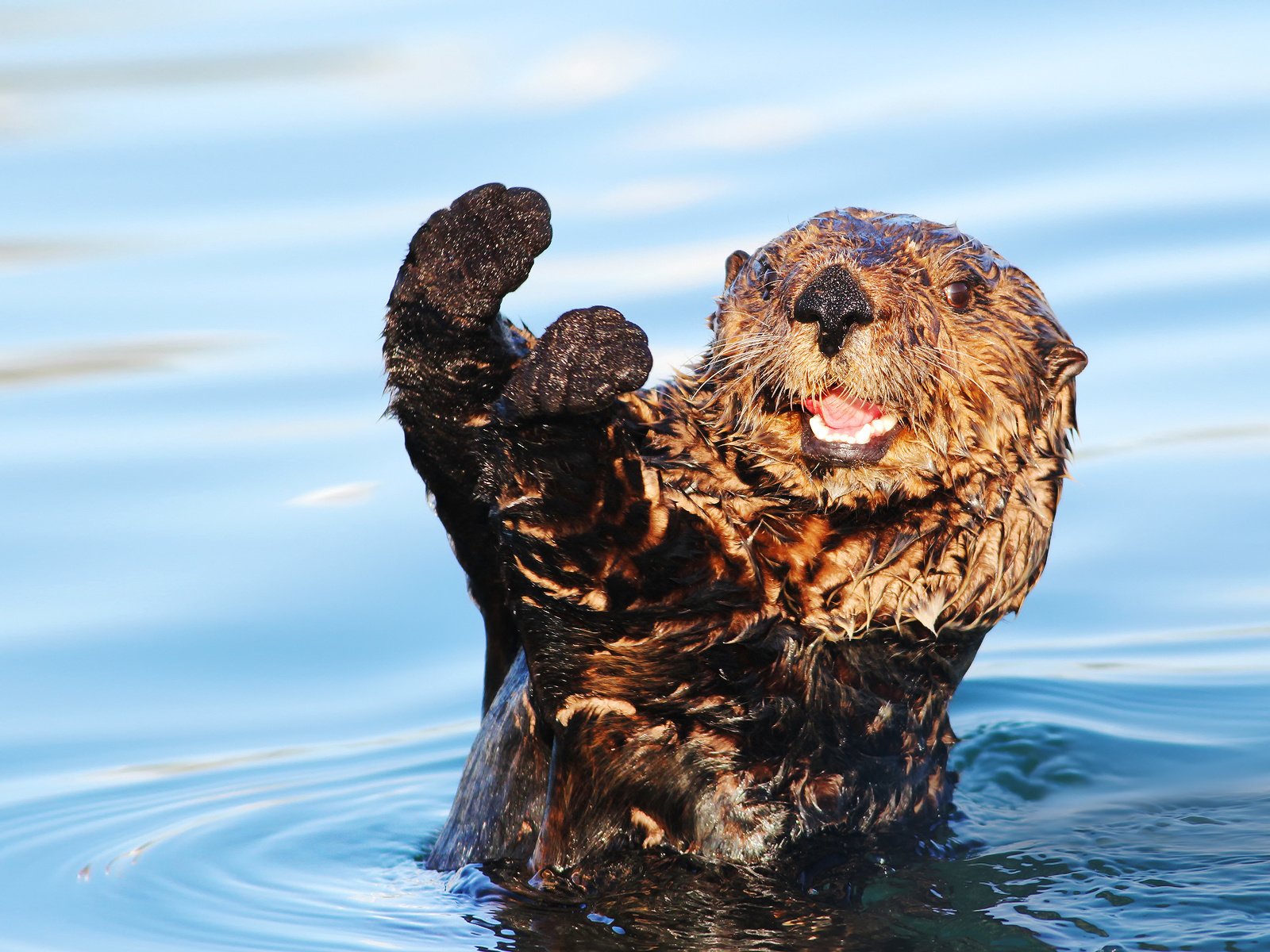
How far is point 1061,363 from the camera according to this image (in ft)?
14.3

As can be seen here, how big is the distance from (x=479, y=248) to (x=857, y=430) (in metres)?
0.90

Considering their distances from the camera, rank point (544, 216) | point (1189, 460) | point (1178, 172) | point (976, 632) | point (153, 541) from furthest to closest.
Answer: point (1178, 172) < point (1189, 460) < point (153, 541) < point (976, 632) < point (544, 216)

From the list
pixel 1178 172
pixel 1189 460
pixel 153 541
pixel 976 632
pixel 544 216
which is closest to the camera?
pixel 544 216

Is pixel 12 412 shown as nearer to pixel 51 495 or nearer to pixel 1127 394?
pixel 51 495

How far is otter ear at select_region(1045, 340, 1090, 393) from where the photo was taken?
4.34m

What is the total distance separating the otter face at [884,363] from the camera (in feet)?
13.0

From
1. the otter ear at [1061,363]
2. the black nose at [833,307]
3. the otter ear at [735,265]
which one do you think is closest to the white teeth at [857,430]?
the black nose at [833,307]

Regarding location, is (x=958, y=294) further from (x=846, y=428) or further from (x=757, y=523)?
(x=757, y=523)

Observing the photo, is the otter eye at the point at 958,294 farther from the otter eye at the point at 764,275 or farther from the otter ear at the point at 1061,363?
the otter eye at the point at 764,275

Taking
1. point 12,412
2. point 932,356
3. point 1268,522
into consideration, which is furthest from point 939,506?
point 12,412

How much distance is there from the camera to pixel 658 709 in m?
4.00

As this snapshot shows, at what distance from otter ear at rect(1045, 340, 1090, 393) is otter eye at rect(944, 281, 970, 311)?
232 millimetres

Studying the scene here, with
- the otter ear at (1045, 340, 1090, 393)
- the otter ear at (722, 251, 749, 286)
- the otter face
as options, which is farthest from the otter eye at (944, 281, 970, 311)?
the otter ear at (722, 251, 749, 286)

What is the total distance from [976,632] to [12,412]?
5027mm
